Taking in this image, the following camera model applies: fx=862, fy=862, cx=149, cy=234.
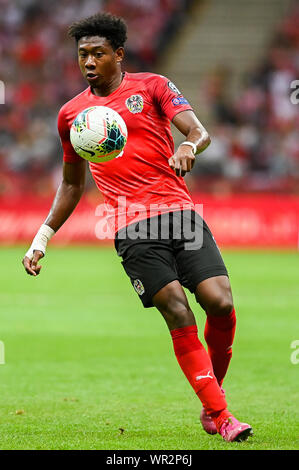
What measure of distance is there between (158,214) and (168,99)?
73cm

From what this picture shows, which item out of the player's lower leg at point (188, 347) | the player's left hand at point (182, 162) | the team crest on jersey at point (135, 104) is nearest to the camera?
the player's left hand at point (182, 162)

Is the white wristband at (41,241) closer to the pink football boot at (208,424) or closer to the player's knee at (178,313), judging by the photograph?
the player's knee at (178,313)

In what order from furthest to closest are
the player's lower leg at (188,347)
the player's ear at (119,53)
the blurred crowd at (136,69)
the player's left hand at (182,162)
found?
the blurred crowd at (136,69)
the player's ear at (119,53)
the player's lower leg at (188,347)
the player's left hand at (182,162)

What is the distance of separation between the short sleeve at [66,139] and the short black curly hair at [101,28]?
1.74ft

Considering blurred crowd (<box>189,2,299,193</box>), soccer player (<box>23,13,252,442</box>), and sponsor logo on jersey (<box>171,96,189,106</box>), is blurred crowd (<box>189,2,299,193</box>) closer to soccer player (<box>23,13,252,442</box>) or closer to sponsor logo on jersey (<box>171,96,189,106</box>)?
soccer player (<box>23,13,252,442</box>)

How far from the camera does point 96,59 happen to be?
5535mm

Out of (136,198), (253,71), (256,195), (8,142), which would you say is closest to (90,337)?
(136,198)

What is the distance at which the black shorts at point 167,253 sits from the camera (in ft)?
17.4

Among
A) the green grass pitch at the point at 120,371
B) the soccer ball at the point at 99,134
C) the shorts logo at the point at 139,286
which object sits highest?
the soccer ball at the point at 99,134

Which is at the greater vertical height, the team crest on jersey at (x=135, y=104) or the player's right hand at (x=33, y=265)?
the team crest on jersey at (x=135, y=104)

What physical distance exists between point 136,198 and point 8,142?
58.4 feet

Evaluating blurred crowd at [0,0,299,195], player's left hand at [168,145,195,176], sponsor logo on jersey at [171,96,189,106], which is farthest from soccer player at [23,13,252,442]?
blurred crowd at [0,0,299,195]

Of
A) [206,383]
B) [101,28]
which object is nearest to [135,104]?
[101,28]

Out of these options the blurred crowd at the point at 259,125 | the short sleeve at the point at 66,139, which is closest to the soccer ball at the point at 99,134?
the short sleeve at the point at 66,139
